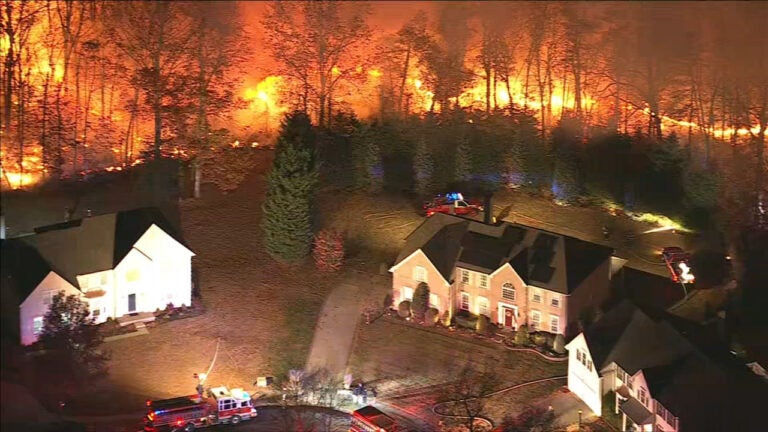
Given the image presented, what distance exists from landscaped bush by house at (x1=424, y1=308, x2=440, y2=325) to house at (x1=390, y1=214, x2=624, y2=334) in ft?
0.19

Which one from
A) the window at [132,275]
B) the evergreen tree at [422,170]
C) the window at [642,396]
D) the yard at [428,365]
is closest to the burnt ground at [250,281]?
the yard at [428,365]

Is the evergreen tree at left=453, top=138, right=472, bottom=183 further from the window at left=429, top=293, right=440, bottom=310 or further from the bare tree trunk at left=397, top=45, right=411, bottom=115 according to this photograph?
the window at left=429, top=293, right=440, bottom=310

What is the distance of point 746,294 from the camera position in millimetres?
5785

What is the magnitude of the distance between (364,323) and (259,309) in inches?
25.0

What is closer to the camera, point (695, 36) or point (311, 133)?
point (695, 36)

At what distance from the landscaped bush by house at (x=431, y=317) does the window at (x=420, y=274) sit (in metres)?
0.21

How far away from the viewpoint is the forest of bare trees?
5.69m

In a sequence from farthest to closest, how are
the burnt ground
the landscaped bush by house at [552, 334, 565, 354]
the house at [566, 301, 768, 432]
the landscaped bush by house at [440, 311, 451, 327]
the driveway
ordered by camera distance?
the landscaped bush by house at [440, 311, 451, 327] → the landscaped bush by house at [552, 334, 565, 354] → the driveway → the burnt ground → the house at [566, 301, 768, 432]

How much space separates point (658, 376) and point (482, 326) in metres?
1.32

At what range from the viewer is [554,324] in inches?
228

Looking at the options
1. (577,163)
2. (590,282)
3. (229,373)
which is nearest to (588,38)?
(577,163)

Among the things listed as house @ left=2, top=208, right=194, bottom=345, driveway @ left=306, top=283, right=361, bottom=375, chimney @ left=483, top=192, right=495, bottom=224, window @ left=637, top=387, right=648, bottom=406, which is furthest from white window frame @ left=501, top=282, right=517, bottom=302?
house @ left=2, top=208, right=194, bottom=345

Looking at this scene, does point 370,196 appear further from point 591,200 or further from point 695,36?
point 695,36

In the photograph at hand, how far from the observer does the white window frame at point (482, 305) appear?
5977 millimetres
